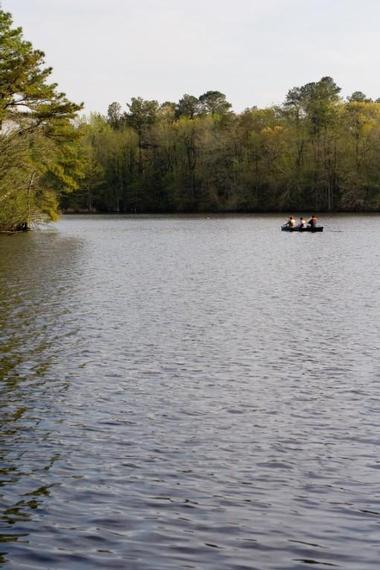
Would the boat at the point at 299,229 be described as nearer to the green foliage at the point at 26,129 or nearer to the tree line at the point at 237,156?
the green foliage at the point at 26,129

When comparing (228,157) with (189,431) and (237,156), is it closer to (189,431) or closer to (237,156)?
(237,156)

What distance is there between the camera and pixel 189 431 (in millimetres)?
13633

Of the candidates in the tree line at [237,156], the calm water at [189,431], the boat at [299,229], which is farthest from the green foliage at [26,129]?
the tree line at [237,156]

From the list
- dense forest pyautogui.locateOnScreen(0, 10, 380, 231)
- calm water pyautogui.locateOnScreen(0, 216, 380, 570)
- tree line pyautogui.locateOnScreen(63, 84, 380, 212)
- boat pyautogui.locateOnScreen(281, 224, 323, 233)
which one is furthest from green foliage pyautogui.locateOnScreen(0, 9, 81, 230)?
tree line pyautogui.locateOnScreen(63, 84, 380, 212)

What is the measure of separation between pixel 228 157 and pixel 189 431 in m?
137

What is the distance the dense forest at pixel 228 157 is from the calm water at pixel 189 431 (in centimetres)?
5922

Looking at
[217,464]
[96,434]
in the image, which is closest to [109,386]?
[96,434]

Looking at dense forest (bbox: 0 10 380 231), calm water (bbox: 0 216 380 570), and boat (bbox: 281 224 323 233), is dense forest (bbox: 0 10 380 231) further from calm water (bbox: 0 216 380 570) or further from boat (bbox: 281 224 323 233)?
calm water (bbox: 0 216 380 570)

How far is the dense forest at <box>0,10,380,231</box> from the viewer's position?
134 metres

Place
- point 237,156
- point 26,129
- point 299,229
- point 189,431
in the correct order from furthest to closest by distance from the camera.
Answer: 1. point 237,156
2. point 299,229
3. point 26,129
4. point 189,431

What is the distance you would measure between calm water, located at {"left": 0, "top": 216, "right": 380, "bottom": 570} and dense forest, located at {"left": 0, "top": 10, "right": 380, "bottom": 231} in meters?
59.2

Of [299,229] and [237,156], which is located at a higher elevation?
[237,156]

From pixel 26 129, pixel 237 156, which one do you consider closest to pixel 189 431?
pixel 26 129

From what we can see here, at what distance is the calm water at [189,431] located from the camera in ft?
31.0
